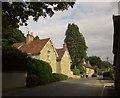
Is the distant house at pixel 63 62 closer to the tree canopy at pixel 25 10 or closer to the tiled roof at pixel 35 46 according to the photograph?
the tiled roof at pixel 35 46

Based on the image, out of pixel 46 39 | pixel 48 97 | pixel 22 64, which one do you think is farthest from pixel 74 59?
pixel 48 97

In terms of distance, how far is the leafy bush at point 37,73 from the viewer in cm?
3309

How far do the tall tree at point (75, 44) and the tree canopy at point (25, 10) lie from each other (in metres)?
66.9

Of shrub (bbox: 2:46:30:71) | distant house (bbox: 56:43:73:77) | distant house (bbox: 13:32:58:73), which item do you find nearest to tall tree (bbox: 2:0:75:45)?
shrub (bbox: 2:46:30:71)

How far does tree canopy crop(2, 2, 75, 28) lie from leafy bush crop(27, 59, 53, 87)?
15.3 metres

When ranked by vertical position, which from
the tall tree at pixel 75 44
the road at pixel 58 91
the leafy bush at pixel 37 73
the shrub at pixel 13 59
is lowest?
the road at pixel 58 91

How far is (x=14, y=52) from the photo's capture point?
2998 centimetres

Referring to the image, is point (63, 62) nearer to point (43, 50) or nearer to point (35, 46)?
point (35, 46)

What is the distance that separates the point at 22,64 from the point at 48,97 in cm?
1274

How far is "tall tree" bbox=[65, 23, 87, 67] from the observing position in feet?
284

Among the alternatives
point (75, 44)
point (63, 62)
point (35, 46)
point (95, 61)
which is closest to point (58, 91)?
point (35, 46)

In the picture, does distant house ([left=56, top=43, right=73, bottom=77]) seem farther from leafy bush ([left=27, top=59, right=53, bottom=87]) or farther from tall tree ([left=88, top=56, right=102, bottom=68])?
tall tree ([left=88, top=56, right=102, bottom=68])

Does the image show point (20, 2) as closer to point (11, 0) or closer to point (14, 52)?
point (11, 0)

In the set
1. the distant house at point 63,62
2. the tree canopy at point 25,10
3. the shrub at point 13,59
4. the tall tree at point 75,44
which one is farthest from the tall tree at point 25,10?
the tall tree at point 75,44
